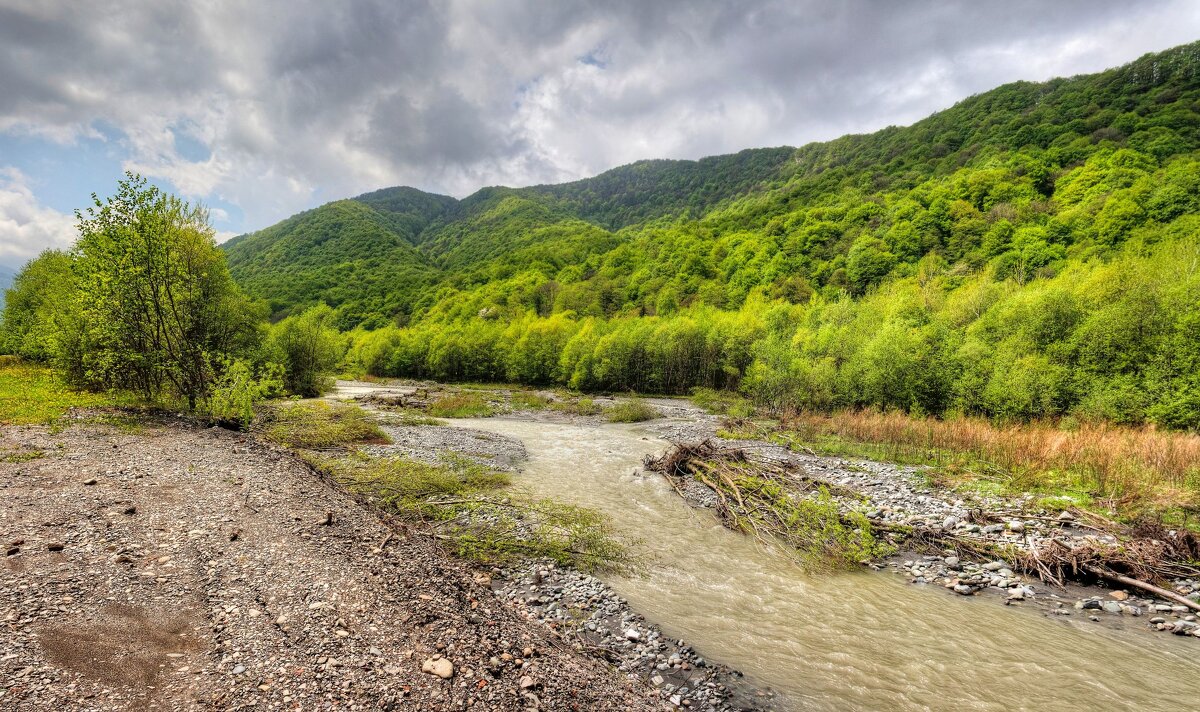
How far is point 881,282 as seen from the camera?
3049 inches

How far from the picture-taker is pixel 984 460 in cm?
1956

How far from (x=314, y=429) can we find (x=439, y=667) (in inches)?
736

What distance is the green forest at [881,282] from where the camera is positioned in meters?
26.8

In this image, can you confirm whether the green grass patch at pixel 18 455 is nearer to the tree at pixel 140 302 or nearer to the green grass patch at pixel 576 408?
the tree at pixel 140 302

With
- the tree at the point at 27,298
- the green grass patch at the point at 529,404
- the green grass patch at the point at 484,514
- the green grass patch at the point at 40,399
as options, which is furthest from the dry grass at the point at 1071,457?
the tree at the point at 27,298

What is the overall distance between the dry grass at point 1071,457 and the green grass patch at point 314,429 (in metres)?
26.2

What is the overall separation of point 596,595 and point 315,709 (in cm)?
529

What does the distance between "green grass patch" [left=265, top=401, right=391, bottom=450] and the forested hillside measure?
114 feet

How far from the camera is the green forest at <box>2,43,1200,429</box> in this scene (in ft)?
88.0

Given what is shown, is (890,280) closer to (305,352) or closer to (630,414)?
(630,414)

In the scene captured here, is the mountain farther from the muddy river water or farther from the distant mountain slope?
the muddy river water

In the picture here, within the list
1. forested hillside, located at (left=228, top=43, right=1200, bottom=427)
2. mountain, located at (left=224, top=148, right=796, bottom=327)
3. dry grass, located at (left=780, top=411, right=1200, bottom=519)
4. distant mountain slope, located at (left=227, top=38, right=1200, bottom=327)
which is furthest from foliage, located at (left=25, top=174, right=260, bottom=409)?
mountain, located at (left=224, top=148, right=796, bottom=327)

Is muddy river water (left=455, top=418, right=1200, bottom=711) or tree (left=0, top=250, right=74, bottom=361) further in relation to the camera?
tree (left=0, top=250, right=74, bottom=361)

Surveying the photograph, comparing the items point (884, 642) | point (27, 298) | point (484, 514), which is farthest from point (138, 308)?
point (27, 298)
